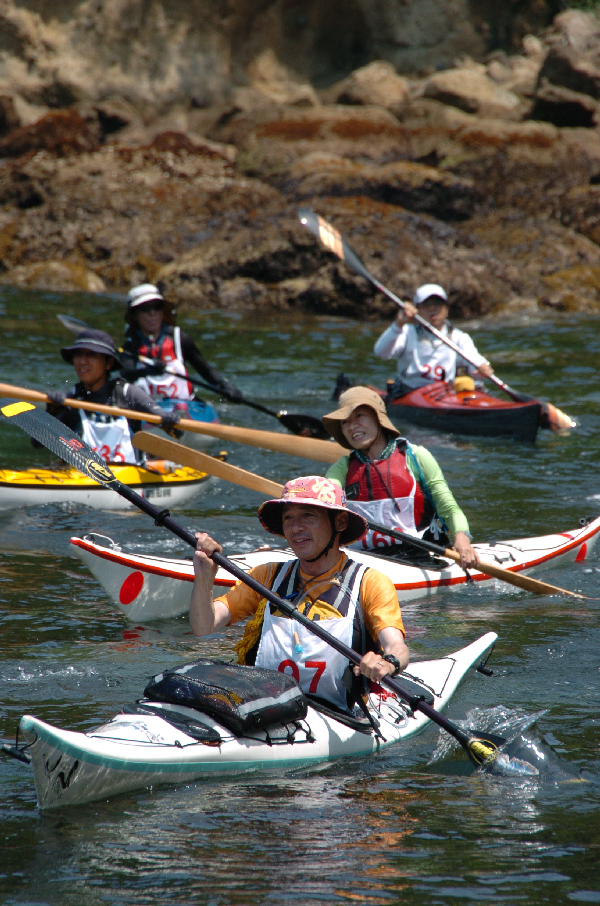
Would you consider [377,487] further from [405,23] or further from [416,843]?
[405,23]

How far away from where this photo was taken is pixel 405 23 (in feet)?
94.5

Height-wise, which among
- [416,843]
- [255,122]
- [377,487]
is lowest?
[416,843]

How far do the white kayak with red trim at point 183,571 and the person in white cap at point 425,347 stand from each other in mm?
3778

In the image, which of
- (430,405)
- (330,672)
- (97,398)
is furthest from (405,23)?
(330,672)

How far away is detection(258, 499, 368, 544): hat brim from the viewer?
3.63 m

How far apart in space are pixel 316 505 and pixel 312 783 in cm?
98

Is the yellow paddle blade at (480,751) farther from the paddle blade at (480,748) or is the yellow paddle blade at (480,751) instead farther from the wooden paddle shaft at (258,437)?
the wooden paddle shaft at (258,437)

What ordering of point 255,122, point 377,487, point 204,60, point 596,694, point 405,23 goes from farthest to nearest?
point 405,23, point 204,60, point 255,122, point 377,487, point 596,694

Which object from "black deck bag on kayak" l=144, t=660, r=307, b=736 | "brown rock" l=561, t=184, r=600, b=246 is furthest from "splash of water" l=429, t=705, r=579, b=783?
"brown rock" l=561, t=184, r=600, b=246

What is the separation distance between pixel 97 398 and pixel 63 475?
0.62 metres

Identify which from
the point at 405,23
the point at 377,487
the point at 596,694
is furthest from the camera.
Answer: the point at 405,23

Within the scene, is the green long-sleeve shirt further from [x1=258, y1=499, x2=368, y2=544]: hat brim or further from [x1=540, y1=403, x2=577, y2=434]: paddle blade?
[x1=540, y1=403, x2=577, y2=434]: paddle blade

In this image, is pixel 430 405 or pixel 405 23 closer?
pixel 430 405

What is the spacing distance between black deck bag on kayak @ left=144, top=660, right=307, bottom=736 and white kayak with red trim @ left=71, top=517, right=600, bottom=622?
171 cm
